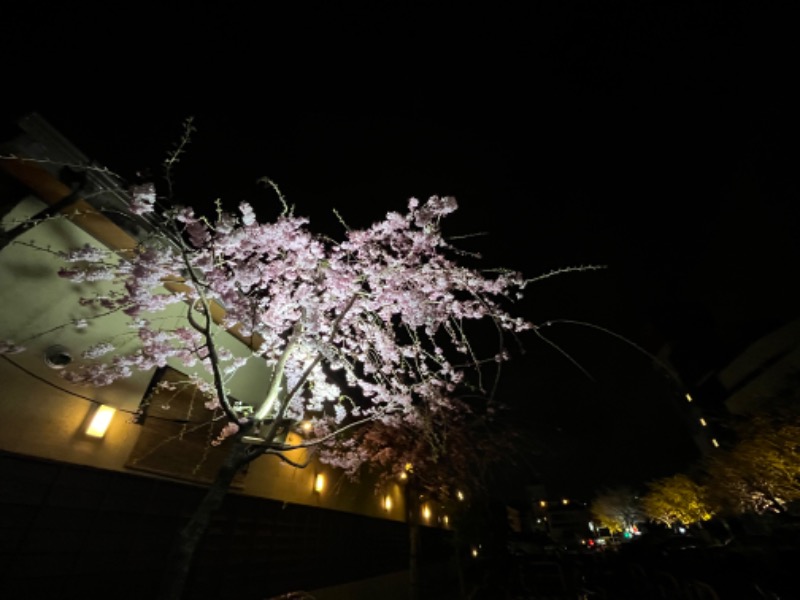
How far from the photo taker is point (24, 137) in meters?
5.96

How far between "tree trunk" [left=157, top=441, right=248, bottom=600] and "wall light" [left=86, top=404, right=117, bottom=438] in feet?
8.79

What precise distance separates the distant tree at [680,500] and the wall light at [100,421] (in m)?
47.5

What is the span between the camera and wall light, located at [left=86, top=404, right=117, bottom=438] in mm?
6492

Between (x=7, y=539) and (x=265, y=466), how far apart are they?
547cm

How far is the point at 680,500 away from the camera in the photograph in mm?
43156

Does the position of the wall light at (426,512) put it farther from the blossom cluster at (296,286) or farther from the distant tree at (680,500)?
the distant tree at (680,500)

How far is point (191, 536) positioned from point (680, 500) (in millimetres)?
54644

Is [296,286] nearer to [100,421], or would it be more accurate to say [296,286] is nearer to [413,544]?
[100,421]

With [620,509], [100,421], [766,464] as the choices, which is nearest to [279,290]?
[100,421]

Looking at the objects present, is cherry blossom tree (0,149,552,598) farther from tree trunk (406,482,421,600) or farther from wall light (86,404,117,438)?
tree trunk (406,482,421,600)

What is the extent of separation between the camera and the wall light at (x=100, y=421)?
6.49m

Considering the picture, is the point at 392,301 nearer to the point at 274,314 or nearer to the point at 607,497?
the point at 274,314

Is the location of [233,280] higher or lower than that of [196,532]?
higher

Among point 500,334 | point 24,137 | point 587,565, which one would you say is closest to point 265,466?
point 500,334
